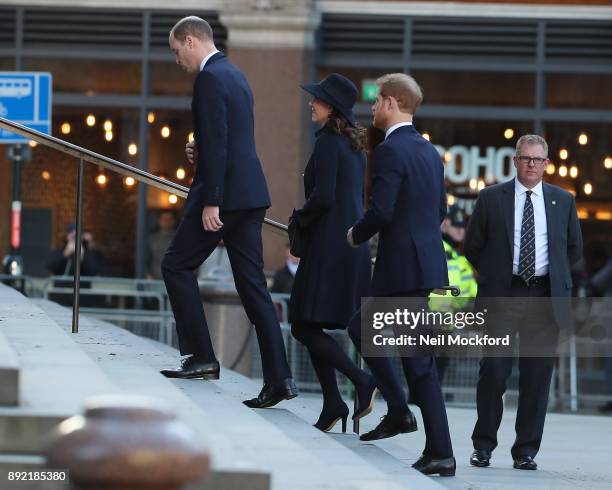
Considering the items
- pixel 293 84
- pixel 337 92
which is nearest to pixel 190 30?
pixel 337 92

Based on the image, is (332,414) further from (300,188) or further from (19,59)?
(19,59)

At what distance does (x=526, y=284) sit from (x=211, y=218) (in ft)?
6.52

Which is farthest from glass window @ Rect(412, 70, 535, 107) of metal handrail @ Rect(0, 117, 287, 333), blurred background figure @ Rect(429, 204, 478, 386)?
metal handrail @ Rect(0, 117, 287, 333)

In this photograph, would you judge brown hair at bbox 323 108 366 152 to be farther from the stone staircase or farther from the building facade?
the building facade

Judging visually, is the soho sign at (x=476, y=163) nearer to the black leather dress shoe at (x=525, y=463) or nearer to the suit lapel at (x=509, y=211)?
the suit lapel at (x=509, y=211)

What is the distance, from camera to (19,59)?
1783 centimetres

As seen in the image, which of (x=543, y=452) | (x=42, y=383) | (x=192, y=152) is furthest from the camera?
(x=543, y=452)

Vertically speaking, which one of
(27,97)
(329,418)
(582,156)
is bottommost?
(329,418)

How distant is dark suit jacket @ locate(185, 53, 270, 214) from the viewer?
7.56 m

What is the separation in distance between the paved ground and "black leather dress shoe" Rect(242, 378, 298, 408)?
0.88 m

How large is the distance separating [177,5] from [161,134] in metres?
1.54

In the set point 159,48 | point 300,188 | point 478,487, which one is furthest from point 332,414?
A: point 159,48

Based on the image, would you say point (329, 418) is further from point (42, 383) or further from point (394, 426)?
point (42, 383)

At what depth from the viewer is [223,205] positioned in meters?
7.63
